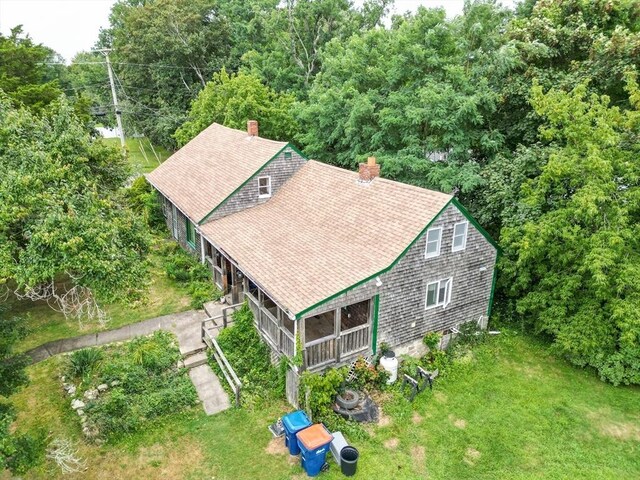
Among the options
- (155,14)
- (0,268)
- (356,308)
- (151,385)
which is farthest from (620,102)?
(155,14)

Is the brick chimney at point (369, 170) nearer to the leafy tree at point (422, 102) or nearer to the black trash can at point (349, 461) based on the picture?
the leafy tree at point (422, 102)

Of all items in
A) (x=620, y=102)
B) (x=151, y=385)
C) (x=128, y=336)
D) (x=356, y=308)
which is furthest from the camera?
(x=620, y=102)

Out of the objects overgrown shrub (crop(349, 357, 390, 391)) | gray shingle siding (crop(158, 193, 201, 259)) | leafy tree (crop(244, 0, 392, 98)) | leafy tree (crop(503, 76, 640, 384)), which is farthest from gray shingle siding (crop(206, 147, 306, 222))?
leafy tree (crop(244, 0, 392, 98))

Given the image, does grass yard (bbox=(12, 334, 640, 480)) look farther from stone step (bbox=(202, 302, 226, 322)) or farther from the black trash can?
stone step (bbox=(202, 302, 226, 322))

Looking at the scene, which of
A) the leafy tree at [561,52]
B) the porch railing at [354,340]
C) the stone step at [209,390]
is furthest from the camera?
the leafy tree at [561,52]

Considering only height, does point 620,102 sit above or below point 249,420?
above

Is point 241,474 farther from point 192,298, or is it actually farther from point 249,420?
point 192,298

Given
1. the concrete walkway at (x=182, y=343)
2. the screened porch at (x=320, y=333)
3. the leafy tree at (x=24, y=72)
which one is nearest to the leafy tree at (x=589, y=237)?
the screened porch at (x=320, y=333)
